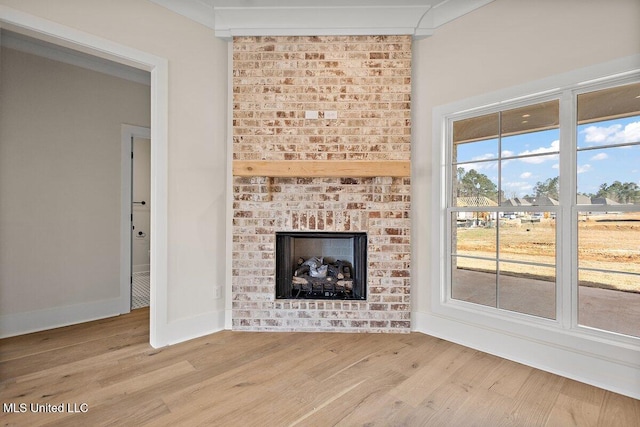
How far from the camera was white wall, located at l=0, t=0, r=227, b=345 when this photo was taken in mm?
2211

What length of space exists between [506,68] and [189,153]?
2.65 meters

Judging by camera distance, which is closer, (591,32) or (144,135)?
(591,32)

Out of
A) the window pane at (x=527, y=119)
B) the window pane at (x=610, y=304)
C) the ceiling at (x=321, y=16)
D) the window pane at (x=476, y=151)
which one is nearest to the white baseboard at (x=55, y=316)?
the ceiling at (x=321, y=16)

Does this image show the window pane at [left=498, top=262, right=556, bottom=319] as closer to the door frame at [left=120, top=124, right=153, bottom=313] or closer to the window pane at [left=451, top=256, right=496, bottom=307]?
the window pane at [left=451, top=256, right=496, bottom=307]

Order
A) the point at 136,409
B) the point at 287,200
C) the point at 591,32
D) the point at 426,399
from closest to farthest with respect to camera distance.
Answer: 1. the point at 136,409
2. the point at 426,399
3. the point at 591,32
4. the point at 287,200

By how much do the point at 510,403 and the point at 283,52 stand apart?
3.04 meters

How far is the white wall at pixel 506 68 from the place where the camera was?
1716mm

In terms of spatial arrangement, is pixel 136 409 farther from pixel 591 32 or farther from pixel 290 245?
pixel 591 32

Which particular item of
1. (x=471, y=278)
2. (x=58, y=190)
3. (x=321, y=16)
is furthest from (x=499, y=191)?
(x=58, y=190)

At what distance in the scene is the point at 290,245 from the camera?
8.85ft

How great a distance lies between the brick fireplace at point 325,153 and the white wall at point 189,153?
21 cm

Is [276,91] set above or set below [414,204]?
above

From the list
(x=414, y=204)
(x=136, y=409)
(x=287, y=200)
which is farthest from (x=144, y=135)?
(x=414, y=204)

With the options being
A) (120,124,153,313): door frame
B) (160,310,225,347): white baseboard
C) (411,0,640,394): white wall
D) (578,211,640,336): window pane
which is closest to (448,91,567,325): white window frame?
(411,0,640,394): white wall
